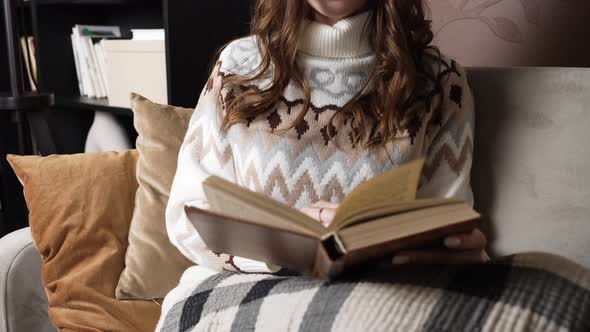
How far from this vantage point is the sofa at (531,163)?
0.98 m

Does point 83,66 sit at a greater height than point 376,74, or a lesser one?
lesser

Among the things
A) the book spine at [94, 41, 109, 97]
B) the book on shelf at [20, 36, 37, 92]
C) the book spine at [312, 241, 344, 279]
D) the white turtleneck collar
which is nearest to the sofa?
the white turtleneck collar

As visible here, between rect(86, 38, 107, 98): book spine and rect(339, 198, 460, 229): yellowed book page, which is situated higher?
rect(339, 198, 460, 229): yellowed book page

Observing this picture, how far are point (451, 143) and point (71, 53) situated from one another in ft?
5.25

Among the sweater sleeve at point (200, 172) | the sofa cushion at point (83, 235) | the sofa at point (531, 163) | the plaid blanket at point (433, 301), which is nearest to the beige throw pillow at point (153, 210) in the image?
the sofa cushion at point (83, 235)

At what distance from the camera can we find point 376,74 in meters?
1.08

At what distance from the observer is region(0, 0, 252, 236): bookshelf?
1610 mm

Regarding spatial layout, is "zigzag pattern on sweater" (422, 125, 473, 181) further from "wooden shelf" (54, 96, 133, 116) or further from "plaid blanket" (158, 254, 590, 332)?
"wooden shelf" (54, 96, 133, 116)

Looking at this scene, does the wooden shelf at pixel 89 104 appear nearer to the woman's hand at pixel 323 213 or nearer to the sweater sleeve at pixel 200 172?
the sweater sleeve at pixel 200 172

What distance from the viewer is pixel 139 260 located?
1.21 metres

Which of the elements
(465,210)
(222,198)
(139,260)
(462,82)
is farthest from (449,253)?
(139,260)

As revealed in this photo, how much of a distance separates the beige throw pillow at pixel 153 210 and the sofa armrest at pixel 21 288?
0.18 meters

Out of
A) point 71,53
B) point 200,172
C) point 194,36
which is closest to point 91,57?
point 71,53

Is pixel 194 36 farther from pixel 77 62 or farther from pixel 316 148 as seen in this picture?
pixel 316 148
